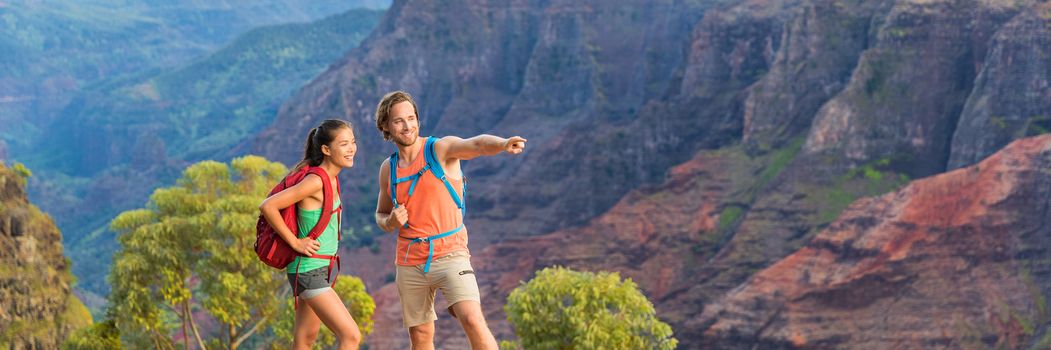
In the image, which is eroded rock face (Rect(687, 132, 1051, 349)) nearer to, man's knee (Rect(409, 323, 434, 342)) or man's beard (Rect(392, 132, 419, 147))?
man's knee (Rect(409, 323, 434, 342))

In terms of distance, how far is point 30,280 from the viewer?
203ft

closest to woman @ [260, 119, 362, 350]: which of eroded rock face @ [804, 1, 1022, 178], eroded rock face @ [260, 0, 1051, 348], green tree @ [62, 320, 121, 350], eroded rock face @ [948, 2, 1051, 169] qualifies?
green tree @ [62, 320, 121, 350]

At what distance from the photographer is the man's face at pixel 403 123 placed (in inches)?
709

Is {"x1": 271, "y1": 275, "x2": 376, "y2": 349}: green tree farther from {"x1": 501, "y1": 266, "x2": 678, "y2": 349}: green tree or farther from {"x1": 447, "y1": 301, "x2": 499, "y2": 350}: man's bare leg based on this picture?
{"x1": 447, "y1": 301, "x2": 499, "y2": 350}: man's bare leg

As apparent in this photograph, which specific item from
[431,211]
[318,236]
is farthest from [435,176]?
[318,236]

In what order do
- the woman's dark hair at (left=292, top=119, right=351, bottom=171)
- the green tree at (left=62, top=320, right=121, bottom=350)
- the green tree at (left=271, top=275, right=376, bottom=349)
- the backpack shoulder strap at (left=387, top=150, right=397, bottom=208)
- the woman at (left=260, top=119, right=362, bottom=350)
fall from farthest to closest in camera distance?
the green tree at (left=271, top=275, right=376, bottom=349), the green tree at (left=62, top=320, right=121, bottom=350), the backpack shoulder strap at (left=387, top=150, right=397, bottom=208), the woman's dark hair at (left=292, top=119, right=351, bottom=171), the woman at (left=260, top=119, right=362, bottom=350)

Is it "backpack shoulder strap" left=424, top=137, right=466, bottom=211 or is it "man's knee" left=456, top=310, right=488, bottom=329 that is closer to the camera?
"man's knee" left=456, top=310, right=488, bottom=329

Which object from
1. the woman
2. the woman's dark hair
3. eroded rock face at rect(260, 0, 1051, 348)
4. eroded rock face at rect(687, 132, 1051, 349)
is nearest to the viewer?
the woman

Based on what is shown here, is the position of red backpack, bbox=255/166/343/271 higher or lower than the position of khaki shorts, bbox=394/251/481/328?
higher

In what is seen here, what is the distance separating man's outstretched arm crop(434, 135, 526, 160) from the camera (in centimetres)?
1688

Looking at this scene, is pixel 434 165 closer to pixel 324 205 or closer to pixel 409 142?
pixel 409 142

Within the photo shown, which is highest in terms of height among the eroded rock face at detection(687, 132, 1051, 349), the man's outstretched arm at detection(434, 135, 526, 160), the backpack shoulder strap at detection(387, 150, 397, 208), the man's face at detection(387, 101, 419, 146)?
the man's face at detection(387, 101, 419, 146)

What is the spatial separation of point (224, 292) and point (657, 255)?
92.5 metres

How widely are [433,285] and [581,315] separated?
104ft
